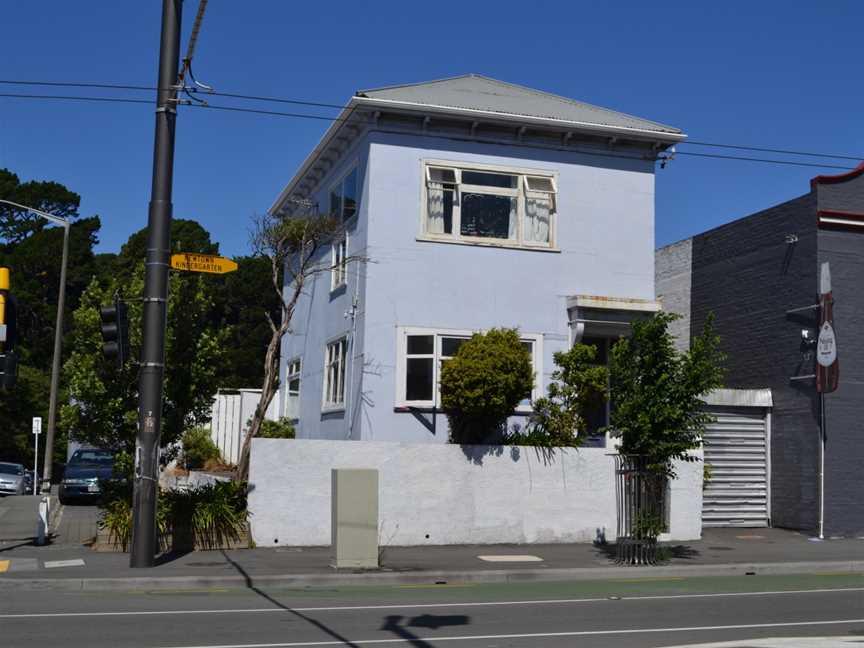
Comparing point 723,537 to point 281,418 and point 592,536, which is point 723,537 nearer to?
point 592,536

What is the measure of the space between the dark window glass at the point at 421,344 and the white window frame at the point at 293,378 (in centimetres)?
652

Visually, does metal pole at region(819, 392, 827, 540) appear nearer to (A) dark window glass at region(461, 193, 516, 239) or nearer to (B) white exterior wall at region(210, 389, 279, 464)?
(A) dark window glass at region(461, 193, 516, 239)

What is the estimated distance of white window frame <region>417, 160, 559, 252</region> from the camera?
21266 millimetres

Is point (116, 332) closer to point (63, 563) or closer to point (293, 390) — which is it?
point (63, 563)

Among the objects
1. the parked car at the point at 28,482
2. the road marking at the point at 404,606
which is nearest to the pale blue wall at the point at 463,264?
the road marking at the point at 404,606

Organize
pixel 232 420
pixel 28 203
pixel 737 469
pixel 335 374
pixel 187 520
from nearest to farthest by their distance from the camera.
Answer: pixel 187 520 → pixel 737 469 → pixel 335 374 → pixel 232 420 → pixel 28 203

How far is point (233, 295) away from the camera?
197 feet

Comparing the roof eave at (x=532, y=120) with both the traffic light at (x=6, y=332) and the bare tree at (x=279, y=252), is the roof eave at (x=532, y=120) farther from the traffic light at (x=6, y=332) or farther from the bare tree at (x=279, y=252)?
the traffic light at (x=6, y=332)

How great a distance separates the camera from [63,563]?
52.3 feet

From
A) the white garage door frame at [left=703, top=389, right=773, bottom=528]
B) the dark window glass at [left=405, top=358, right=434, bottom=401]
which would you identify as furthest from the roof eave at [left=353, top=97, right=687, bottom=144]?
the white garage door frame at [left=703, top=389, right=773, bottom=528]

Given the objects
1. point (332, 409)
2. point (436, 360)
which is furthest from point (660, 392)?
point (332, 409)

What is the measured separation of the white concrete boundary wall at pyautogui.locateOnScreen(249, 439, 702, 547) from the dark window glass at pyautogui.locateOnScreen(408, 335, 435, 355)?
2.46m

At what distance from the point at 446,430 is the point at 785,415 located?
732 cm

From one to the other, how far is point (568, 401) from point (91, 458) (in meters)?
14.8
